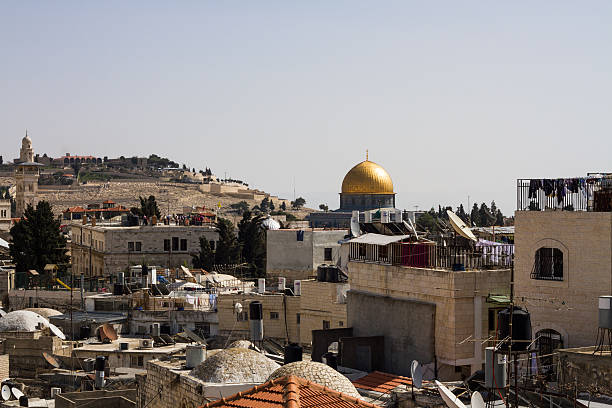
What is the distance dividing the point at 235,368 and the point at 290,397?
4.30 meters

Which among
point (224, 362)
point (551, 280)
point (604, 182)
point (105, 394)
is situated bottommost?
point (105, 394)

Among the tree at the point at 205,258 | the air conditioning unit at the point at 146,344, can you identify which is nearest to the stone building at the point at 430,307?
the air conditioning unit at the point at 146,344

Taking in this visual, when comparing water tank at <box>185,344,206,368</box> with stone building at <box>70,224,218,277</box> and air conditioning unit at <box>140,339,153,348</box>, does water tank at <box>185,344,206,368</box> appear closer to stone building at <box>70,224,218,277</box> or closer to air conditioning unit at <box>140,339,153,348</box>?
air conditioning unit at <box>140,339,153,348</box>

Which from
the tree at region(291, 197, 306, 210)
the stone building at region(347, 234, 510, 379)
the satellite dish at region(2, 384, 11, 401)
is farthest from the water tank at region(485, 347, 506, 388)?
the tree at region(291, 197, 306, 210)

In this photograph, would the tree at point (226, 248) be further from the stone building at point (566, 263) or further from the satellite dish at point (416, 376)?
the satellite dish at point (416, 376)

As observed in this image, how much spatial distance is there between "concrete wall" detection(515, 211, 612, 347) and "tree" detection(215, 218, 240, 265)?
3260 cm

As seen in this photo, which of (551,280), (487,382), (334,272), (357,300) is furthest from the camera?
(334,272)

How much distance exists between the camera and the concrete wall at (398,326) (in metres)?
17.4

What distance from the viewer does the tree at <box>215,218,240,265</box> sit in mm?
48469

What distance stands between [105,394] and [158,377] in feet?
10.9

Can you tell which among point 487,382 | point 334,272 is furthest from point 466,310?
point 334,272

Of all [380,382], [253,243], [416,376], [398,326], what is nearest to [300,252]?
[253,243]

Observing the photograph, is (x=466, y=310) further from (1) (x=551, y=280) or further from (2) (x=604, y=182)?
(2) (x=604, y=182)

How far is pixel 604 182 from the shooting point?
16078 millimetres
